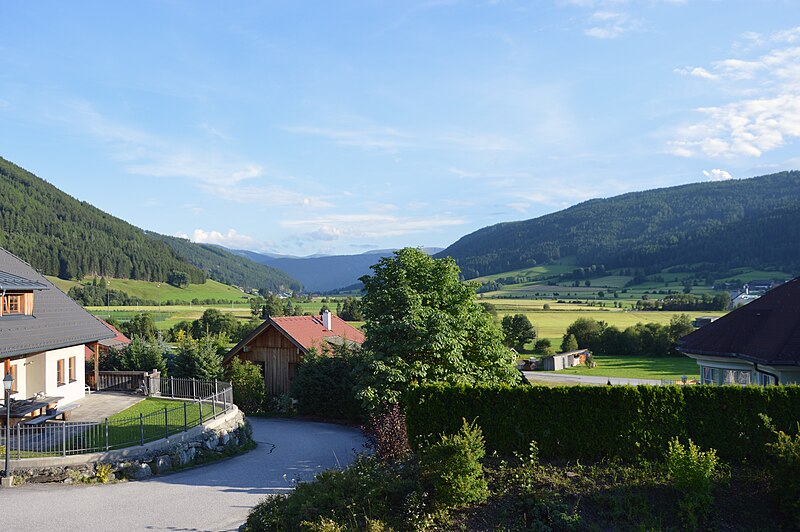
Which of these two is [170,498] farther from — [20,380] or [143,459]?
[20,380]

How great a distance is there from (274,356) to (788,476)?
28741 millimetres

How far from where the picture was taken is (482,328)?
21781 millimetres

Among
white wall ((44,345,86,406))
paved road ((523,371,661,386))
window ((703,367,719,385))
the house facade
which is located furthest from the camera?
paved road ((523,371,661,386))

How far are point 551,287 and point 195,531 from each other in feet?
482

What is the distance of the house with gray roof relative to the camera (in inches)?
845

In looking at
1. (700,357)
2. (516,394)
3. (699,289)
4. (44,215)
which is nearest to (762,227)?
(699,289)

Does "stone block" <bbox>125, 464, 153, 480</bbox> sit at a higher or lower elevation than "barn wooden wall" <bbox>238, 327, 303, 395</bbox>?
lower

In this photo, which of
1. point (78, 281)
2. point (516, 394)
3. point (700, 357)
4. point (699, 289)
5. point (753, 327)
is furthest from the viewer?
point (78, 281)

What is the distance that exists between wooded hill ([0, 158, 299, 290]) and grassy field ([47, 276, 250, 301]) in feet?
15.2

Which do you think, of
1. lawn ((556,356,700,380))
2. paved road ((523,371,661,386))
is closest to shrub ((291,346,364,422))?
paved road ((523,371,661,386))

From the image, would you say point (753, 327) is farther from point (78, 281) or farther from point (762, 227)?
point (762, 227)

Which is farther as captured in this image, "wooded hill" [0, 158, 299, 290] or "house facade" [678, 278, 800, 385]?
"wooded hill" [0, 158, 299, 290]

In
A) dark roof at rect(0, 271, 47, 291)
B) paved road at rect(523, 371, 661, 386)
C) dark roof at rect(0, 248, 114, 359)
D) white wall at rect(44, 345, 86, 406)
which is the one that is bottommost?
paved road at rect(523, 371, 661, 386)

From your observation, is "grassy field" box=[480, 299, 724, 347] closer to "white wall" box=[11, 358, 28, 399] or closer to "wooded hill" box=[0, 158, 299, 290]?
"white wall" box=[11, 358, 28, 399]
